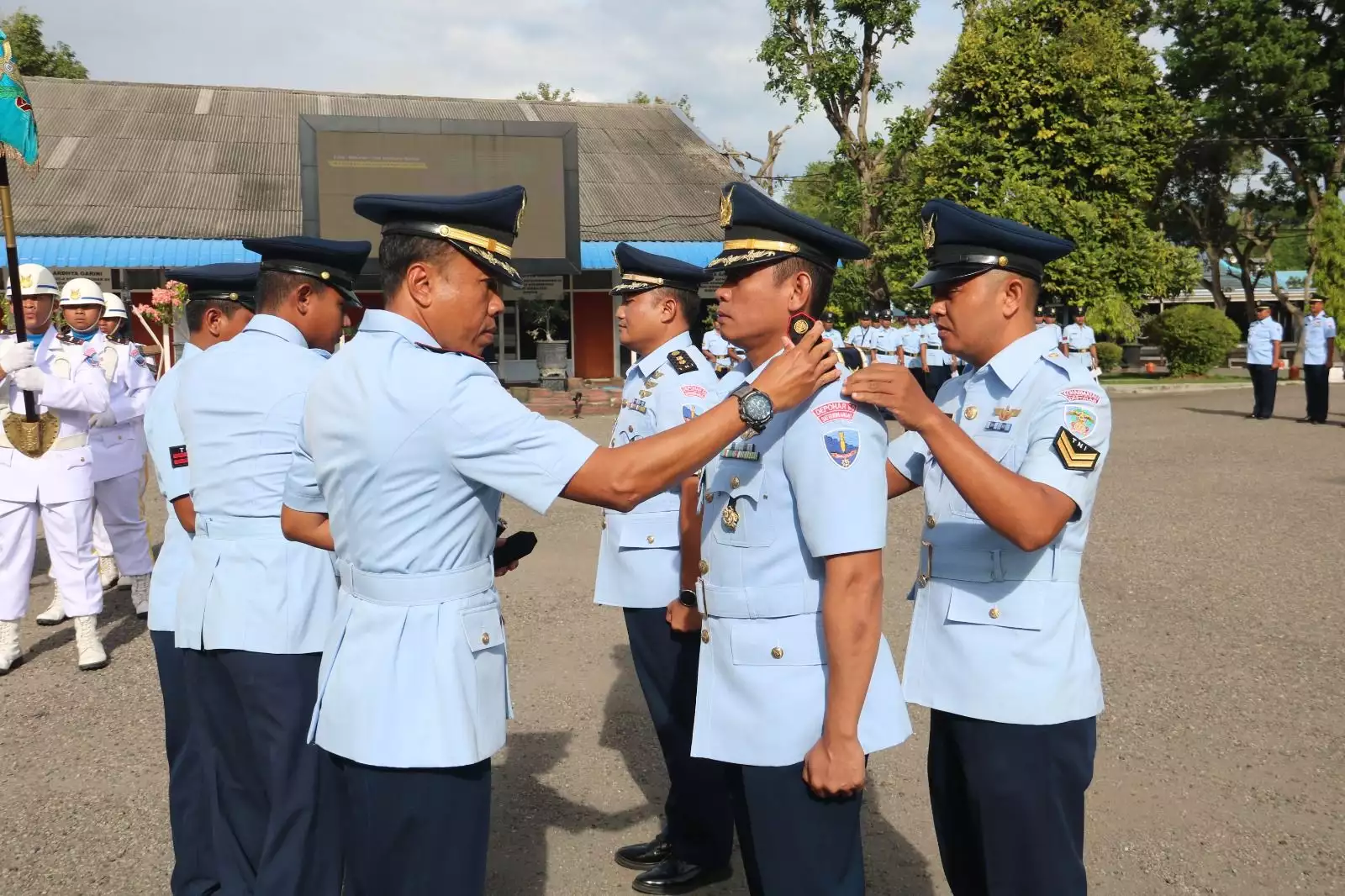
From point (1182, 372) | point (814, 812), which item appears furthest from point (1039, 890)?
point (1182, 372)

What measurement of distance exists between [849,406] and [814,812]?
0.89 meters

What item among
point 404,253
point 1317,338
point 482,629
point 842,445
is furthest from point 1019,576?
point 1317,338

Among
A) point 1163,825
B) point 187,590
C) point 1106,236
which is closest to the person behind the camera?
point 187,590

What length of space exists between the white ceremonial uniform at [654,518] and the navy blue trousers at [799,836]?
143cm

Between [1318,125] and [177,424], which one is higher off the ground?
[1318,125]

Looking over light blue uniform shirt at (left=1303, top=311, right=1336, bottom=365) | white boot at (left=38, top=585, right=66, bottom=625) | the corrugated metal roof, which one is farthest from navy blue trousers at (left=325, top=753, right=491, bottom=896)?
the corrugated metal roof

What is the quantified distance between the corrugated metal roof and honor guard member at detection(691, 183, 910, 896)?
73.1ft

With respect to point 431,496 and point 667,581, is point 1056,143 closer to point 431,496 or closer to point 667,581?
point 667,581

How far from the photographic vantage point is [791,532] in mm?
2371

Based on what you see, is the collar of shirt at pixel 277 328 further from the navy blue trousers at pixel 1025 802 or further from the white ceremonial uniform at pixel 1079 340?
the white ceremonial uniform at pixel 1079 340

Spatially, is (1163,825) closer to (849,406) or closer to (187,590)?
(849,406)

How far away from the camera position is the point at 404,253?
223 centimetres

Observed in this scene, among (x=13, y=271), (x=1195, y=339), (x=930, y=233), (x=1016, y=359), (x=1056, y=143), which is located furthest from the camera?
(x=1195, y=339)

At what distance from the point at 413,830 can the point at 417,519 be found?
0.65 meters
